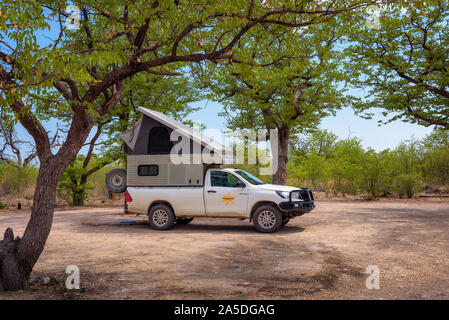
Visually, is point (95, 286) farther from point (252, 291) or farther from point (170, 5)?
point (170, 5)

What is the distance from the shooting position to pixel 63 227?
12.4 metres

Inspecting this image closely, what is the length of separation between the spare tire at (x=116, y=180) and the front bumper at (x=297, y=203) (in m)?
5.64

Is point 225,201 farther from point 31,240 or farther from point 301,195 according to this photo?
point 31,240

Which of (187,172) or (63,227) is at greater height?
(187,172)

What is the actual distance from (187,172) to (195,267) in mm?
5381

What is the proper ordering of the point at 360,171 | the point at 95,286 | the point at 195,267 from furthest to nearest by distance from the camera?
the point at 360,171 < the point at 195,267 < the point at 95,286

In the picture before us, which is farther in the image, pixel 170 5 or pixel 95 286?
pixel 170 5

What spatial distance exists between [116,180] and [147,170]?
141 centimetres

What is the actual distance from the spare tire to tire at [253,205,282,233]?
496cm

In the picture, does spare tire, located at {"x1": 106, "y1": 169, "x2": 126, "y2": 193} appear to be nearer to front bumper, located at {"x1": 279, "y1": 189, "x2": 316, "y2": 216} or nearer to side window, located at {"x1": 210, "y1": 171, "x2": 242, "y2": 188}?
side window, located at {"x1": 210, "y1": 171, "x2": 242, "y2": 188}

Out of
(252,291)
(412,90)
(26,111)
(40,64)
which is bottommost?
(252,291)

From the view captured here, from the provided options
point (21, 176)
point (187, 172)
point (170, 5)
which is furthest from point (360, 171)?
point (21, 176)

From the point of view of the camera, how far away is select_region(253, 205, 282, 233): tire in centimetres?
1058

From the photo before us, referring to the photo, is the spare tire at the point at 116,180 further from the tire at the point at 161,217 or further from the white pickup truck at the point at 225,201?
the tire at the point at 161,217
